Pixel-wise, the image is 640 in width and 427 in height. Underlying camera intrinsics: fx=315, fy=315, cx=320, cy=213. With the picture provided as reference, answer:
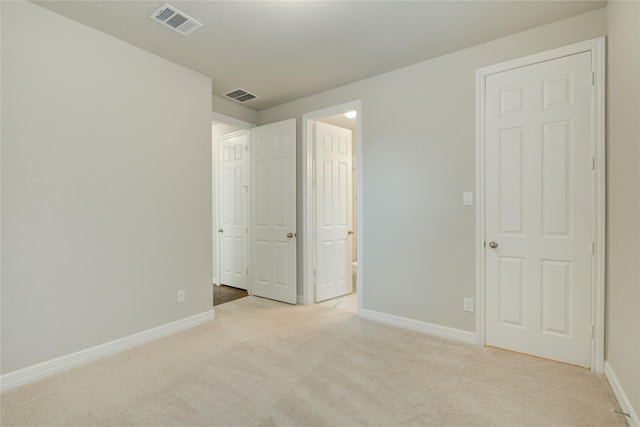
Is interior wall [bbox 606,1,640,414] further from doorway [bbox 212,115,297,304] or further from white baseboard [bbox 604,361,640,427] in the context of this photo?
doorway [bbox 212,115,297,304]

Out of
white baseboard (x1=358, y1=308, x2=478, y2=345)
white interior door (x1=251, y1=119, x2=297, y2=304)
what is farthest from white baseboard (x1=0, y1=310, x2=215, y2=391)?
white baseboard (x1=358, y1=308, x2=478, y2=345)

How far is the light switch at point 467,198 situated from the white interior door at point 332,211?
5.95 ft

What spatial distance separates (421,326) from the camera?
307 cm

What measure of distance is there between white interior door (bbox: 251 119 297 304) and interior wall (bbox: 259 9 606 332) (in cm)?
98

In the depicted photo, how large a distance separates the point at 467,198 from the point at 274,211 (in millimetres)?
2351

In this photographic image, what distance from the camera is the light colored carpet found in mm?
1795

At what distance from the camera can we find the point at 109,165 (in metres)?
2.61

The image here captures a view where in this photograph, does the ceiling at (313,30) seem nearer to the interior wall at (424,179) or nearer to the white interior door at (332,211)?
the interior wall at (424,179)

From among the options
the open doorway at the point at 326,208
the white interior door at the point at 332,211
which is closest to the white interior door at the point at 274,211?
the open doorway at the point at 326,208

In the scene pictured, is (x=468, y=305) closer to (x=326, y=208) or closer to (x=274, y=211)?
(x=326, y=208)

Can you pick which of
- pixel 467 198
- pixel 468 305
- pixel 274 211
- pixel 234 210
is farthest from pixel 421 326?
pixel 234 210

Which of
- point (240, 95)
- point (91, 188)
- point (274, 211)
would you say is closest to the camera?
point (91, 188)

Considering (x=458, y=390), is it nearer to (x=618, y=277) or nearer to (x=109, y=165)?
(x=618, y=277)

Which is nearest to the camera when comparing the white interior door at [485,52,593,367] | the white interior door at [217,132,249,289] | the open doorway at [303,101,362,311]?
the white interior door at [485,52,593,367]
